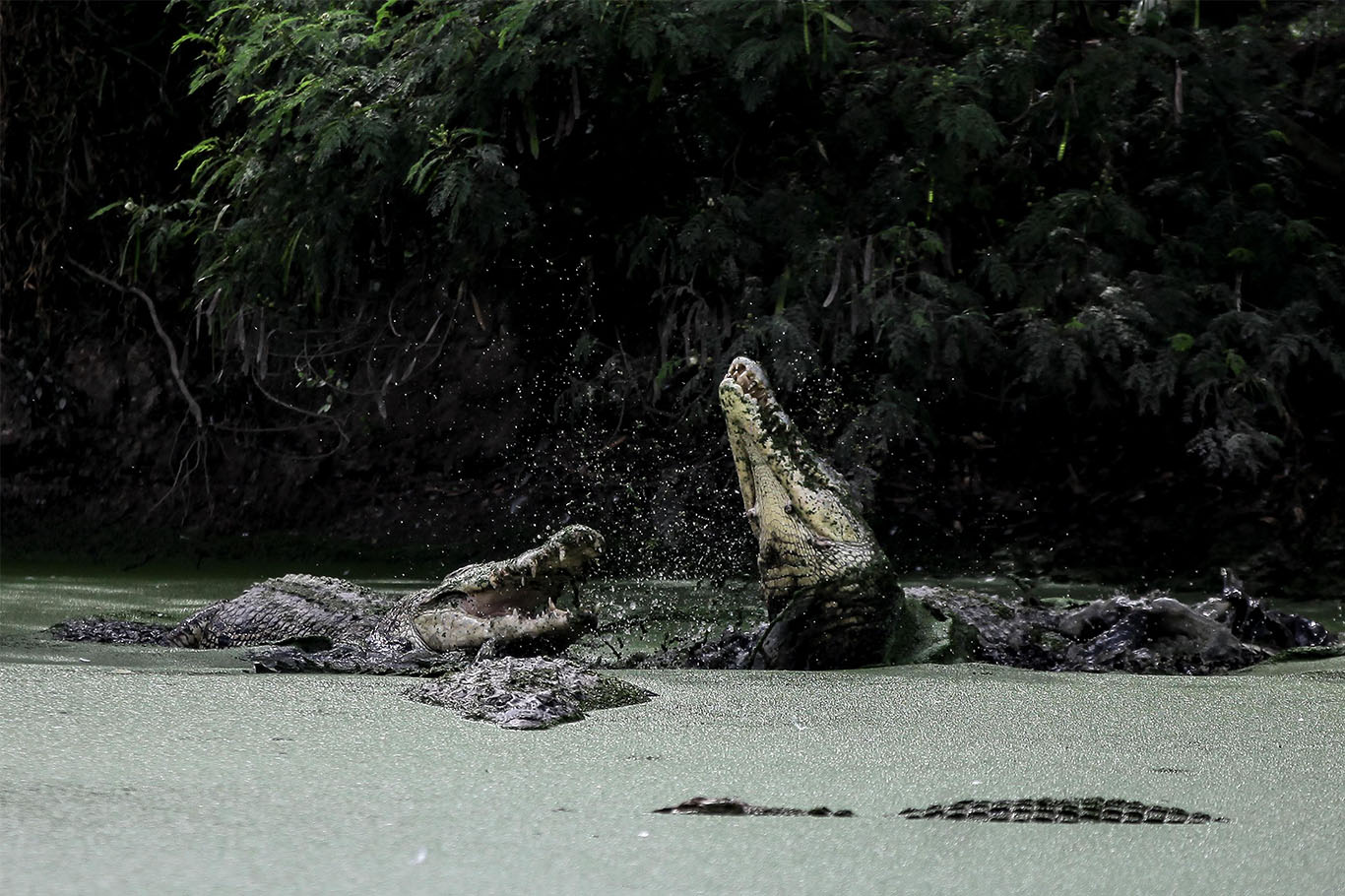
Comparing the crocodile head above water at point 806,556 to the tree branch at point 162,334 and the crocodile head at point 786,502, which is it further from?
the tree branch at point 162,334

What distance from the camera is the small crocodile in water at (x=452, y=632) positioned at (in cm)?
282

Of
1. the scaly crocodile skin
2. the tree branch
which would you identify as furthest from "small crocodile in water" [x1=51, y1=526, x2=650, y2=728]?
the tree branch

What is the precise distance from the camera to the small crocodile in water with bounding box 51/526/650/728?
282cm

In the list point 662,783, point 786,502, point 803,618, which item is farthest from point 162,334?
point 662,783

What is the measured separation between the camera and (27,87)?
8211 mm

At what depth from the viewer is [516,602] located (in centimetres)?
409

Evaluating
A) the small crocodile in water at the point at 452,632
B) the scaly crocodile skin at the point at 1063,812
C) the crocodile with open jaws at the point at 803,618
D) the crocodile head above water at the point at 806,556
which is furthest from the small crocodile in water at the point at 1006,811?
the crocodile head above water at the point at 806,556

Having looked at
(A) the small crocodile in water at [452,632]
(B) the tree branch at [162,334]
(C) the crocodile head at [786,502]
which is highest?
(B) the tree branch at [162,334]

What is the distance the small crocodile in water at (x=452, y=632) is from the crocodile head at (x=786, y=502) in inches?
18.1

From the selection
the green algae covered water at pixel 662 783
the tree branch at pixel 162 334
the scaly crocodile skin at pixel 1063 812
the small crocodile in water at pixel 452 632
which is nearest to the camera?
the green algae covered water at pixel 662 783

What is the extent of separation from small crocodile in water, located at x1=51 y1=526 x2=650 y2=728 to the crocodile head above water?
463mm

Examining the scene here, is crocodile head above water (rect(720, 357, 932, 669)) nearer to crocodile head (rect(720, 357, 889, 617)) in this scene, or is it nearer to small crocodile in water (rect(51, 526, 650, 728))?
crocodile head (rect(720, 357, 889, 617))

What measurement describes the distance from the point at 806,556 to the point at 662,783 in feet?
5.89

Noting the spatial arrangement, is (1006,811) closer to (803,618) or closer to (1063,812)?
(1063,812)
